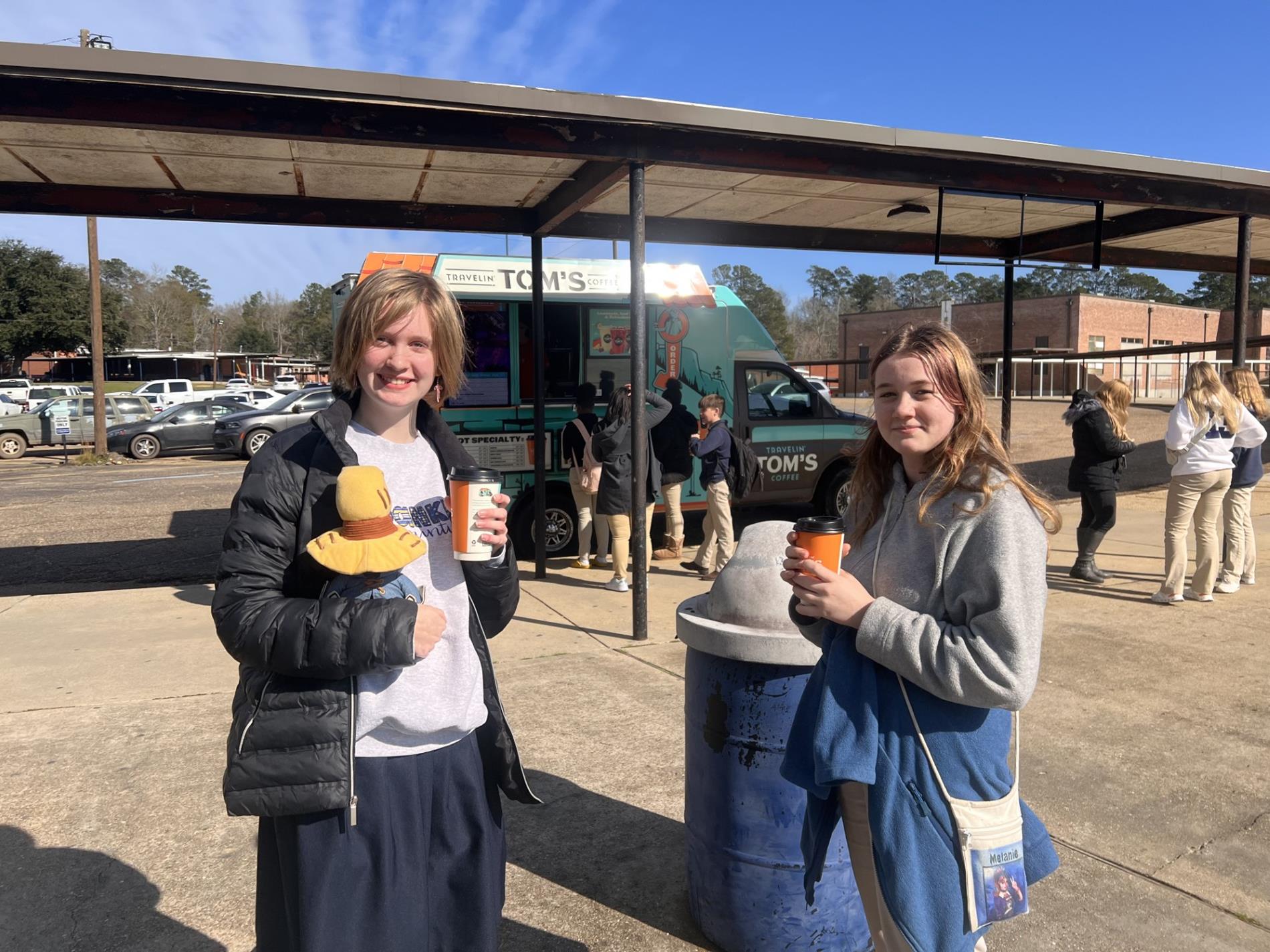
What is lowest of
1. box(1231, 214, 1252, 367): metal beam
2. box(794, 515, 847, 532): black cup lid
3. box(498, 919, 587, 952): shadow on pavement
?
box(498, 919, 587, 952): shadow on pavement

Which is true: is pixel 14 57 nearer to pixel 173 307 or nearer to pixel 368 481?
pixel 368 481

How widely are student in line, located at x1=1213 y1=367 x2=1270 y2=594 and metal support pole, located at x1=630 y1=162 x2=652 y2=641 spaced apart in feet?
15.1

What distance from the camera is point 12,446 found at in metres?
21.7

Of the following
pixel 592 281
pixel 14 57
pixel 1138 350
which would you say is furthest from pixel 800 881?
pixel 1138 350

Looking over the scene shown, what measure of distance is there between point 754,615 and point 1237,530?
6.38 metres

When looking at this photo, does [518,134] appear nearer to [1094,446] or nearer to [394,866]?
[394,866]

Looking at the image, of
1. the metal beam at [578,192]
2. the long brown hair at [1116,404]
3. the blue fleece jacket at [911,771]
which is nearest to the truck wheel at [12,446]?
the metal beam at [578,192]

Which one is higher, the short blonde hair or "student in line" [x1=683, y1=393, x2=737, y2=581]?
the short blonde hair

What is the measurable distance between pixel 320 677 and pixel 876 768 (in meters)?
1.11

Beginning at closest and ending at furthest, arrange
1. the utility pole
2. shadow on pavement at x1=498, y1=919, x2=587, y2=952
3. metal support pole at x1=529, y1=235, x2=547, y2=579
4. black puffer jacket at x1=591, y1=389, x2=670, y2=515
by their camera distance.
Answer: shadow on pavement at x1=498, y1=919, x2=587, y2=952
black puffer jacket at x1=591, y1=389, x2=670, y2=515
metal support pole at x1=529, y1=235, x2=547, y2=579
the utility pole

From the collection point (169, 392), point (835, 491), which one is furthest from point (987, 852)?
point (169, 392)

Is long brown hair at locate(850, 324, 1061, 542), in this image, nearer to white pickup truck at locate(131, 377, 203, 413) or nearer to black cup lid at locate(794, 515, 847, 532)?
black cup lid at locate(794, 515, 847, 532)

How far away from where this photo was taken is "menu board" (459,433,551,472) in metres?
8.52

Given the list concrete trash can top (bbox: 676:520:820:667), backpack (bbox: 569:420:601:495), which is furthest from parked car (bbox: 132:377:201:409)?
concrete trash can top (bbox: 676:520:820:667)
